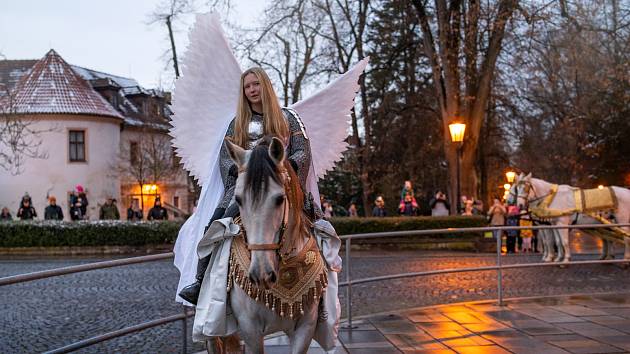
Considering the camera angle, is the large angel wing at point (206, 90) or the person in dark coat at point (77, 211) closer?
the large angel wing at point (206, 90)

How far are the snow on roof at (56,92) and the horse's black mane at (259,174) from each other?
4102 centimetres

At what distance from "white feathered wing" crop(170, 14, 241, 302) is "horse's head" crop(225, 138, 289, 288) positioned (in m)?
1.46

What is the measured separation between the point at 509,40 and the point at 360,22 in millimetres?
9716

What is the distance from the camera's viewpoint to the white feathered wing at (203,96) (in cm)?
502

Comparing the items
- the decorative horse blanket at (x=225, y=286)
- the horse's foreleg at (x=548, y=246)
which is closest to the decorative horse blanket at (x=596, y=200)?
the horse's foreleg at (x=548, y=246)

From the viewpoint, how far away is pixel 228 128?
4648 millimetres

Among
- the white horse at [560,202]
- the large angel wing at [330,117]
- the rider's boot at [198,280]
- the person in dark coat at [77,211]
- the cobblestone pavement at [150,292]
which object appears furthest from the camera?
the person in dark coat at [77,211]

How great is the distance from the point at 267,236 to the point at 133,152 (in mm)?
43918

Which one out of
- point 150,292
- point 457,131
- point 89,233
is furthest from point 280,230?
point 89,233

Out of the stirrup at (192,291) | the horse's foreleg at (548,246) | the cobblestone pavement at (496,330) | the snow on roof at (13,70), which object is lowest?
the cobblestone pavement at (496,330)

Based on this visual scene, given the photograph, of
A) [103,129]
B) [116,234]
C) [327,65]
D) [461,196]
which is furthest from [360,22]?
[103,129]

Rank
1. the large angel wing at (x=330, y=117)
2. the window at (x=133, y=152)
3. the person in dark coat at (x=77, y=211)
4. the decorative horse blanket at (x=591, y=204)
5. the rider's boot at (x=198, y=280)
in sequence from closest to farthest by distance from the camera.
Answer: the rider's boot at (x=198, y=280)
the large angel wing at (x=330, y=117)
the decorative horse blanket at (x=591, y=204)
the person in dark coat at (x=77, y=211)
the window at (x=133, y=152)

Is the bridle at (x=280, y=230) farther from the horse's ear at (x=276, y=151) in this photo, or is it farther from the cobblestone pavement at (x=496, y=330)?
the cobblestone pavement at (x=496, y=330)

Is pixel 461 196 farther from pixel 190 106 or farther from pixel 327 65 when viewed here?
pixel 190 106
